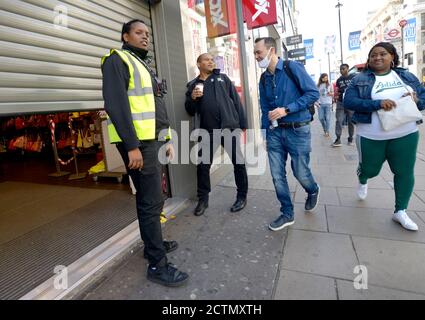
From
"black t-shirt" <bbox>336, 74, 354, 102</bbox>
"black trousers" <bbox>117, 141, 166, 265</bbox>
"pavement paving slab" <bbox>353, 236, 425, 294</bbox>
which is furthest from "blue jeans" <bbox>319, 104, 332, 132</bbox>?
"black trousers" <bbox>117, 141, 166, 265</bbox>

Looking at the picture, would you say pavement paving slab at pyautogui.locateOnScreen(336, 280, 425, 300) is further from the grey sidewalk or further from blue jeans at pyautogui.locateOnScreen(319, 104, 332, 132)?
blue jeans at pyautogui.locateOnScreen(319, 104, 332, 132)

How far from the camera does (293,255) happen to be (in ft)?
8.45

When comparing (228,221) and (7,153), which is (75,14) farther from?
(7,153)

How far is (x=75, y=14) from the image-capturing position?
2.71 metres

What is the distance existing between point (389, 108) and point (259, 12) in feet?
→ 16.3

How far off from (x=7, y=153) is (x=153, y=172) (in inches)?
439

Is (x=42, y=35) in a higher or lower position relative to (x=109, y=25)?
lower

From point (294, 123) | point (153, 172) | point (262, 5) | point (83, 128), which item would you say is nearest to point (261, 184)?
point (294, 123)

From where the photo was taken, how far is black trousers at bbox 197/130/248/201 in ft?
12.1

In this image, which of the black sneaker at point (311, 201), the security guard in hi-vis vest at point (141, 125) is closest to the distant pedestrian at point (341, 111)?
the black sneaker at point (311, 201)

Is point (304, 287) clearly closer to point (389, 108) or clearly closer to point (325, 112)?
point (389, 108)

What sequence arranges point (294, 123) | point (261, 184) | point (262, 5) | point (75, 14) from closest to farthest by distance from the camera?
point (75, 14), point (294, 123), point (261, 184), point (262, 5)

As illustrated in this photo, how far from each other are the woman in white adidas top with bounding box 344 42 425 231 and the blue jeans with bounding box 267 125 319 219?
2.03ft

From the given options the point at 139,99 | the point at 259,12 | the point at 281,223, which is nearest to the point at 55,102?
the point at 139,99
